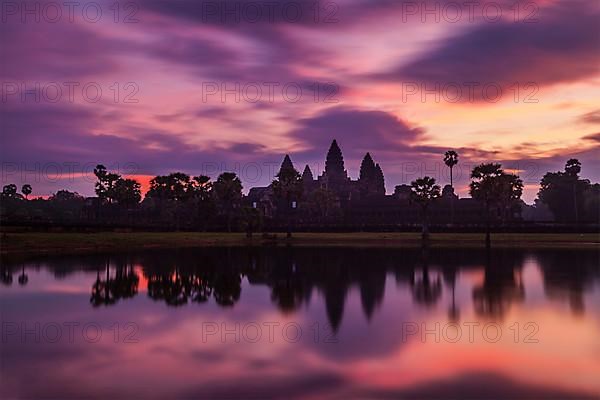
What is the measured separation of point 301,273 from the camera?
3111cm

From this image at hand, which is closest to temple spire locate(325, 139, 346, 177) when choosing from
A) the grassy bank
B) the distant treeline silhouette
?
the distant treeline silhouette

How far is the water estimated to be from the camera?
1050 centimetres

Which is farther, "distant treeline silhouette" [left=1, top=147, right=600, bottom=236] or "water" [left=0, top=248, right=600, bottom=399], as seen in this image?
"distant treeline silhouette" [left=1, top=147, right=600, bottom=236]

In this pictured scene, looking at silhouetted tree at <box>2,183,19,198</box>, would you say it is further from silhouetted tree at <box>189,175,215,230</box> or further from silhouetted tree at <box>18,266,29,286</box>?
silhouetted tree at <box>18,266,29,286</box>

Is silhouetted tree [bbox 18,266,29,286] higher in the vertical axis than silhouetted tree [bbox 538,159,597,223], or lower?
lower

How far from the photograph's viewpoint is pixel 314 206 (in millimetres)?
121375

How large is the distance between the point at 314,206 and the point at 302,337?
107 m

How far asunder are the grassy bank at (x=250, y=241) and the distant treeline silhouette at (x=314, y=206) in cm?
480

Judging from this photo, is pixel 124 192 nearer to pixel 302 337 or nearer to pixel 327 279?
pixel 327 279

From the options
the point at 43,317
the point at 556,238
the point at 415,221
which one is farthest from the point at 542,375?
the point at 415,221

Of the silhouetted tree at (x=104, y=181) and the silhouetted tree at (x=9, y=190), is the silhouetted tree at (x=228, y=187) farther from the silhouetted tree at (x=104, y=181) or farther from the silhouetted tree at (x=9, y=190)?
the silhouetted tree at (x=9, y=190)

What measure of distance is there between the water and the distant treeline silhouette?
4548 centimetres

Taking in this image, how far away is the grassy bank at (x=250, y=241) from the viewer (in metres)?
49.9

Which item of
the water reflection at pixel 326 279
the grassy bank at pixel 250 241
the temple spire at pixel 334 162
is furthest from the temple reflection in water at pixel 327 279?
the temple spire at pixel 334 162
